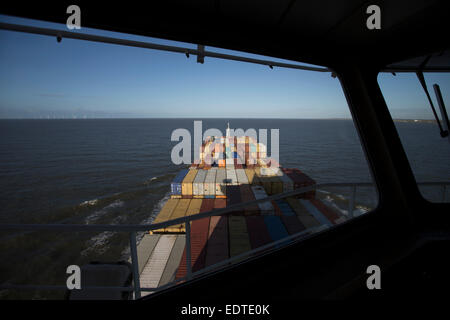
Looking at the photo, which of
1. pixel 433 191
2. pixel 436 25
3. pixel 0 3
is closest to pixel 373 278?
pixel 436 25

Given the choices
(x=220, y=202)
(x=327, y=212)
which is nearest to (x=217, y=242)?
(x=220, y=202)

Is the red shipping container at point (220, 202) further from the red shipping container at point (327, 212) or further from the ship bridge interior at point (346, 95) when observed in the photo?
the ship bridge interior at point (346, 95)

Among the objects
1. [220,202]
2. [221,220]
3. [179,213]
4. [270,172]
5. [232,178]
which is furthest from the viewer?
[270,172]

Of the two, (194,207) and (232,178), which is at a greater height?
(232,178)

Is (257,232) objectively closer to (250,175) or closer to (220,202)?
(220,202)

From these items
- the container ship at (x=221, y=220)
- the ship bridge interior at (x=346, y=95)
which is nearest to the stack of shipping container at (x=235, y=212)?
the container ship at (x=221, y=220)

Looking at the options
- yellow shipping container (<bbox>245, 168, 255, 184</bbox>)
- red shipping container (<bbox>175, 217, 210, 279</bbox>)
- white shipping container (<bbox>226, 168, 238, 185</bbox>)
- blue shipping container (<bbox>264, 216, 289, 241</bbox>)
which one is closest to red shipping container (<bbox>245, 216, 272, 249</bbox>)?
blue shipping container (<bbox>264, 216, 289, 241</bbox>)
